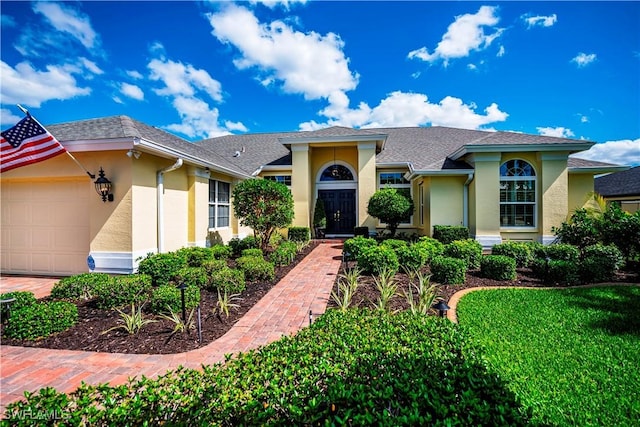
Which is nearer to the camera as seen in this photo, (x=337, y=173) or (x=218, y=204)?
(x=218, y=204)

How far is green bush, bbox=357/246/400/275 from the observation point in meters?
7.33

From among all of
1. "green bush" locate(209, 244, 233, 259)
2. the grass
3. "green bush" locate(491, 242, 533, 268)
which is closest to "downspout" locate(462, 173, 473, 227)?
"green bush" locate(491, 242, 533, 268)

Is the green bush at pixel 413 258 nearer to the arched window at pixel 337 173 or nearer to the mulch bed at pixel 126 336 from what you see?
the mulch bed at pixel 126 336

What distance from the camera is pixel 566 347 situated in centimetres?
382

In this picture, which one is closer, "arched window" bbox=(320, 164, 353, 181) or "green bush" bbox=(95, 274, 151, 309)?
"green bush" bbox=(95, 274, 151, 309)

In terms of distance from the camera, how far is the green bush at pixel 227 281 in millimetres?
6059

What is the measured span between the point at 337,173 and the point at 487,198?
7628 mm

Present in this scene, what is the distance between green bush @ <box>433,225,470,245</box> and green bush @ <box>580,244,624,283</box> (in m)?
4.19

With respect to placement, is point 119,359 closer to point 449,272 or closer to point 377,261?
point 377,261

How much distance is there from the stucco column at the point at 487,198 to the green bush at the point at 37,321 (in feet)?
42.1

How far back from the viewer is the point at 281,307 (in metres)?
5.44

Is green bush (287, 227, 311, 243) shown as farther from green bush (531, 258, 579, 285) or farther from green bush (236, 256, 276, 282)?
green bush (531, 258, 579, 285)

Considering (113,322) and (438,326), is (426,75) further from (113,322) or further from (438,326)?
(113,322)

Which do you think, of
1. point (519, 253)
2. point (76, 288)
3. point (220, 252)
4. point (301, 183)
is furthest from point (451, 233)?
point (76, 288)
